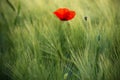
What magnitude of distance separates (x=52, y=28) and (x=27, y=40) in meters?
0.07

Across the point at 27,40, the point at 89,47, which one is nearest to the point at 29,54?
the point at 27,40

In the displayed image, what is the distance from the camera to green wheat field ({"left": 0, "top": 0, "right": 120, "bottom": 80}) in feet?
3.02

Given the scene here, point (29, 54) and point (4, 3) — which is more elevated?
point (4, 3)

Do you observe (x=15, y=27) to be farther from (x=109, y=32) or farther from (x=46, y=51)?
(x=109, y=32)

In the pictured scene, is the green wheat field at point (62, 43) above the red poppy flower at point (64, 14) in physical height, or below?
below

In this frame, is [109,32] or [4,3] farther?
[4,3]

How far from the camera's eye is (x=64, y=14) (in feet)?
3.11

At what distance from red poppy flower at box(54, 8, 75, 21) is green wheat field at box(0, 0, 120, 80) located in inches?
0.6

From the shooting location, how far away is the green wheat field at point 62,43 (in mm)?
921

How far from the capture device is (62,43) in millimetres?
958

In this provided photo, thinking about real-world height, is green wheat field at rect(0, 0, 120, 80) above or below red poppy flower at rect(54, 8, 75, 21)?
below

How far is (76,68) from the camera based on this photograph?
0.94 meters

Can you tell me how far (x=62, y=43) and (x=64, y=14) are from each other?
78mm

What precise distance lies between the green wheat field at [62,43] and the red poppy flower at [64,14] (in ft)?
0.05
